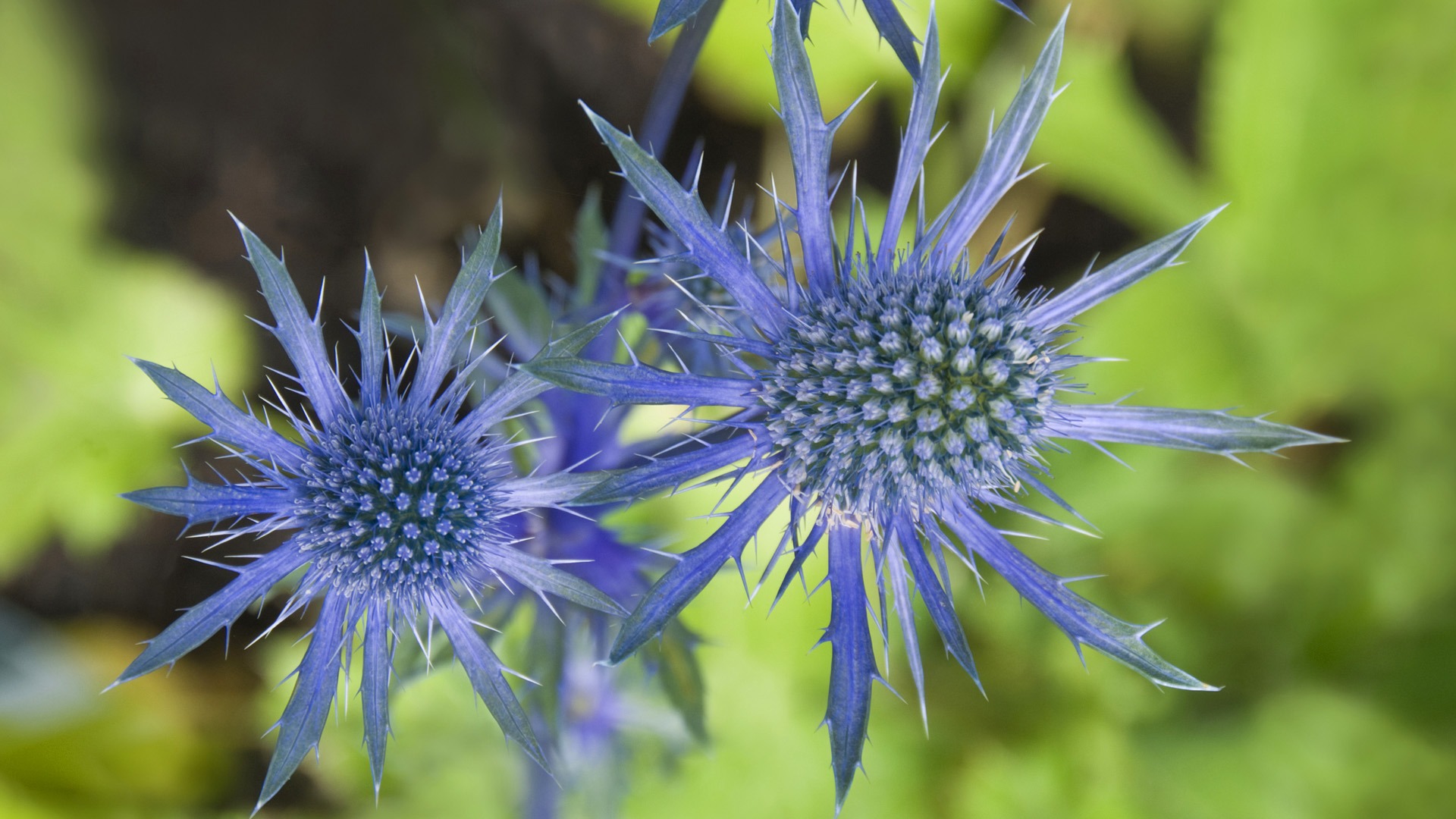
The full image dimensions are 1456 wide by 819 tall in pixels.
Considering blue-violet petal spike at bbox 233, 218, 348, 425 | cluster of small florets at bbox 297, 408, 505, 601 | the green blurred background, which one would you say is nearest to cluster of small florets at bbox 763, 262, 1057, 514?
cluster of small florets at bbox 297, 408, 505, 601

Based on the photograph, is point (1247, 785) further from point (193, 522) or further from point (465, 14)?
point (465, 14)

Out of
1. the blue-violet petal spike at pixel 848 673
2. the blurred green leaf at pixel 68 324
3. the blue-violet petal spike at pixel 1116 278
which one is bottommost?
the blurred green leaf at pixel 68 324

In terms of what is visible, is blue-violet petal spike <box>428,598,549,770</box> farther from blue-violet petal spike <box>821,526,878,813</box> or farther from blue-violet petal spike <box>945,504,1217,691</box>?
blue-violet petal spike <box>945,504,1217,691</box>

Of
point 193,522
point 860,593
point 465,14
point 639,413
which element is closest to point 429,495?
point 193,522

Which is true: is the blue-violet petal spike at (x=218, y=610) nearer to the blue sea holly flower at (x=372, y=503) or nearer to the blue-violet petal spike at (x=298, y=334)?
the blue sea holly flower at (x=372, y=503)

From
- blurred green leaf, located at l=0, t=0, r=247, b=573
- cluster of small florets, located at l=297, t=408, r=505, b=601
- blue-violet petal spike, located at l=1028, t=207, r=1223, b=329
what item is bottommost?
blurred green leaf, located at l=0, t=0, r=247, b=573

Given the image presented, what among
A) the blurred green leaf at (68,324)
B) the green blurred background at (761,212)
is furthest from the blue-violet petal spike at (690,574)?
the blurred green leaf at (68,324)
